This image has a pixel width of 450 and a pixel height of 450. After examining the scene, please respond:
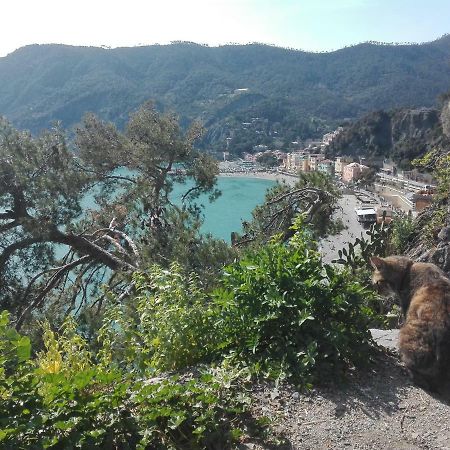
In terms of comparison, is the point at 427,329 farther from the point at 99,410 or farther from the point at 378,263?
the point at 99,410

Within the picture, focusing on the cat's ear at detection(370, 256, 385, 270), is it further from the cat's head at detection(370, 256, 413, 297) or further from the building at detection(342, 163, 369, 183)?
the building at detection(342, 163, 369, 183)

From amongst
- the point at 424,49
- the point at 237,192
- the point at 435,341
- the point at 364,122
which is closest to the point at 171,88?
the point at 364,122

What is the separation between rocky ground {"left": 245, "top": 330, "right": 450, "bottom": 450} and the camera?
7.96ft

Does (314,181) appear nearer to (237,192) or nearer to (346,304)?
(346,304)

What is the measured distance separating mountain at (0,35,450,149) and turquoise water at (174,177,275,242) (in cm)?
1864

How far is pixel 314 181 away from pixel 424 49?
184710 mm

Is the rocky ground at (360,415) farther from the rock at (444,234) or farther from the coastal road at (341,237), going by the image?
the rock at (444,234)

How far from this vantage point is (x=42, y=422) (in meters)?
1.78

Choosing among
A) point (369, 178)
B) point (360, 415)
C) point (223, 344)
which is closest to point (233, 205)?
point (369, 178)

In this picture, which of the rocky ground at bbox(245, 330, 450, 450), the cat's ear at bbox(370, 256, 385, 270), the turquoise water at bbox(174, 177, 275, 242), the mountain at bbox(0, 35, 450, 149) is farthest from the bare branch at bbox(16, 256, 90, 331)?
the mountain at bbox(0, 35, 450, 149)

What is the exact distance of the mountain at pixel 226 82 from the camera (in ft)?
305

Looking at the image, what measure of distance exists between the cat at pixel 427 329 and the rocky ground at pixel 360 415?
0.12 meters

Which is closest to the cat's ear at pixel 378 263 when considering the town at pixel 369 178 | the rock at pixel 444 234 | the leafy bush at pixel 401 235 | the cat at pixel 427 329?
the cat at pixel 427 329

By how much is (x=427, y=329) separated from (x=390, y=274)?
643mm
